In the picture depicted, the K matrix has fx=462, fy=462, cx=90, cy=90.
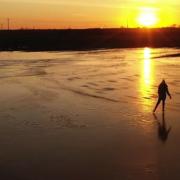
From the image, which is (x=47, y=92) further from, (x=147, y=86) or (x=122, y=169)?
(x=122, y=169)

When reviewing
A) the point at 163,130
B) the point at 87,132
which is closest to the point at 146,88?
the point at 163,130

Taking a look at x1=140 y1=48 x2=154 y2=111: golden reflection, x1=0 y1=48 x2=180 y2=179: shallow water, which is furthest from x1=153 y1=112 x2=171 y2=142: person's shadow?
x1=140 y1=48 x2=154 y2=111: golden reflection

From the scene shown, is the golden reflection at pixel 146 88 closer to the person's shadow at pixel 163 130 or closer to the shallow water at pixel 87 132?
the shallow water at pixel 87 132

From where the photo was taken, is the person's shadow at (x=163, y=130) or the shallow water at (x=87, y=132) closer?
the shallow water at (x=87, y=132)

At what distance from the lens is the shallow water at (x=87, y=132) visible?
1366cm

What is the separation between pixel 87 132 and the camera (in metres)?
17.9

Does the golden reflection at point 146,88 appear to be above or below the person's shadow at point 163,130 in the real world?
above

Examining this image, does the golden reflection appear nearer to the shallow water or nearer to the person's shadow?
the shallow water

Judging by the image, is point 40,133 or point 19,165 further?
point 40,133

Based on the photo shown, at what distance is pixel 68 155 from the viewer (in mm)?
14953

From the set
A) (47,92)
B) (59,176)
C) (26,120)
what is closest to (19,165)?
(59,176)

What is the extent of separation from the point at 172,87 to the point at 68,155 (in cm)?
1647

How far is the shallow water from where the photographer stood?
1366cm

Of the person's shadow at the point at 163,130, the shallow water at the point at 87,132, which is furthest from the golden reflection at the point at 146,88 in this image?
the person's shadow at the point at 163,130
